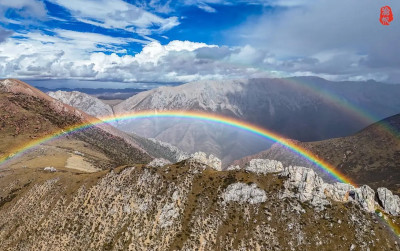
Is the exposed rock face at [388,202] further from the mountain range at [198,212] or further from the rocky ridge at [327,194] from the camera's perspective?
the mountain range at [198,212]

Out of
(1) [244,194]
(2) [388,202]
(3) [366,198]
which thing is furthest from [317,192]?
(1) [244,194]

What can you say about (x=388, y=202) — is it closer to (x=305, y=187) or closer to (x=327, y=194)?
(x=327, y=194)

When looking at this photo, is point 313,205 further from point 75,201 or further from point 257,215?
point 75,201

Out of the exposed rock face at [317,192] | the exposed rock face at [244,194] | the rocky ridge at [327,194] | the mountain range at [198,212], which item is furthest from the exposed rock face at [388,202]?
the exposed rock face at [244,194]

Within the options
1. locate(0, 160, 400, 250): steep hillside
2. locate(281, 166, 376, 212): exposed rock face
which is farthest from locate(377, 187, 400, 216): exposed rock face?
locate(281, 166, 376, 212): exposed rock face

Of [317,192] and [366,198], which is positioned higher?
[317,192]
